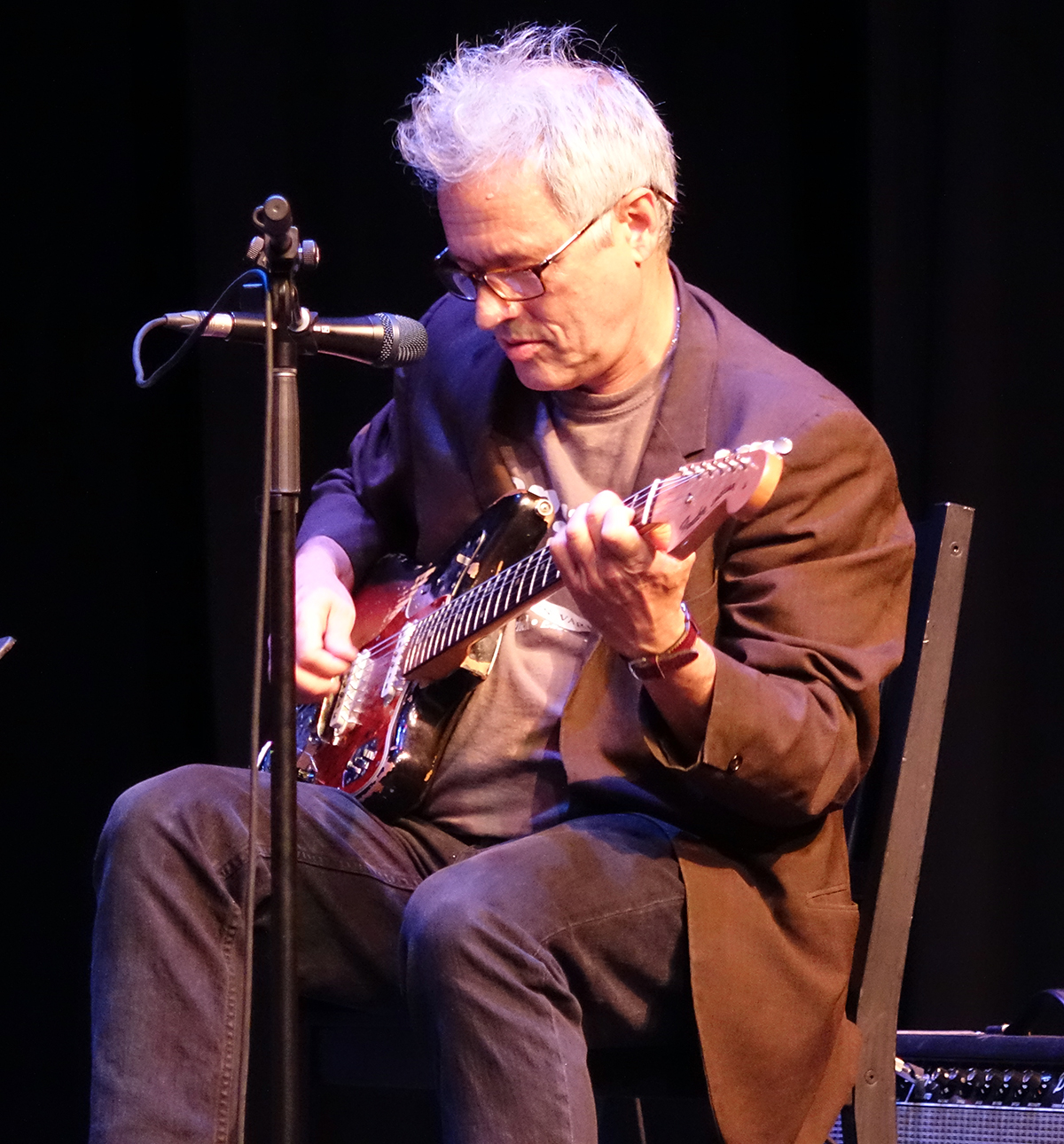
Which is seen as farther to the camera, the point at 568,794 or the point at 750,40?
the point at 750,40

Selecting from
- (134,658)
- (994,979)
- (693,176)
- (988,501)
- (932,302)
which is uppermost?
(693,176)

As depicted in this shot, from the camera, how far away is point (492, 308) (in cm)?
194

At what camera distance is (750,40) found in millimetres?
2809

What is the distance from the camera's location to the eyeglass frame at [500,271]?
1900mm

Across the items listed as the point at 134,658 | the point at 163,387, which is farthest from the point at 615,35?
the point at 134,658

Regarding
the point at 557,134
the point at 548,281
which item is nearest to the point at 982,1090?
the point at 548,281

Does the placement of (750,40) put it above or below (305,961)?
above

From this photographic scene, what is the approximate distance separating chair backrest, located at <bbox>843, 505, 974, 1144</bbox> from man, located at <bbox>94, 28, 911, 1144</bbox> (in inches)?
2.3

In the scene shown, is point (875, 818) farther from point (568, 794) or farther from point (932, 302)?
point (932, 302)

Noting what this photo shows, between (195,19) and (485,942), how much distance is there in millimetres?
2008

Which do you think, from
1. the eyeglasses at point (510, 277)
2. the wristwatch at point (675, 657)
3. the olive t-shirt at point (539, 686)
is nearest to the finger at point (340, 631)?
the olive t-shirt at point (539, 686)

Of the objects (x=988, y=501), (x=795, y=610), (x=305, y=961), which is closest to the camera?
(x=795, y=610)

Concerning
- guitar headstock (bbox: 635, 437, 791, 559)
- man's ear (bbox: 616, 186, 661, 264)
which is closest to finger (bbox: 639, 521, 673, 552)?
guitar headstock (bbox: 635, 437, 791, 559)

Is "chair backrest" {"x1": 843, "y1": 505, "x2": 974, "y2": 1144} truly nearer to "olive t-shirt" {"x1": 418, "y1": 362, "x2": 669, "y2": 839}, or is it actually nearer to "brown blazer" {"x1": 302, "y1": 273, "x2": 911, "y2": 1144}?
"brown blazer" {"x1": 302, "y1": 273, "x2": 911, "y2": 1144}
